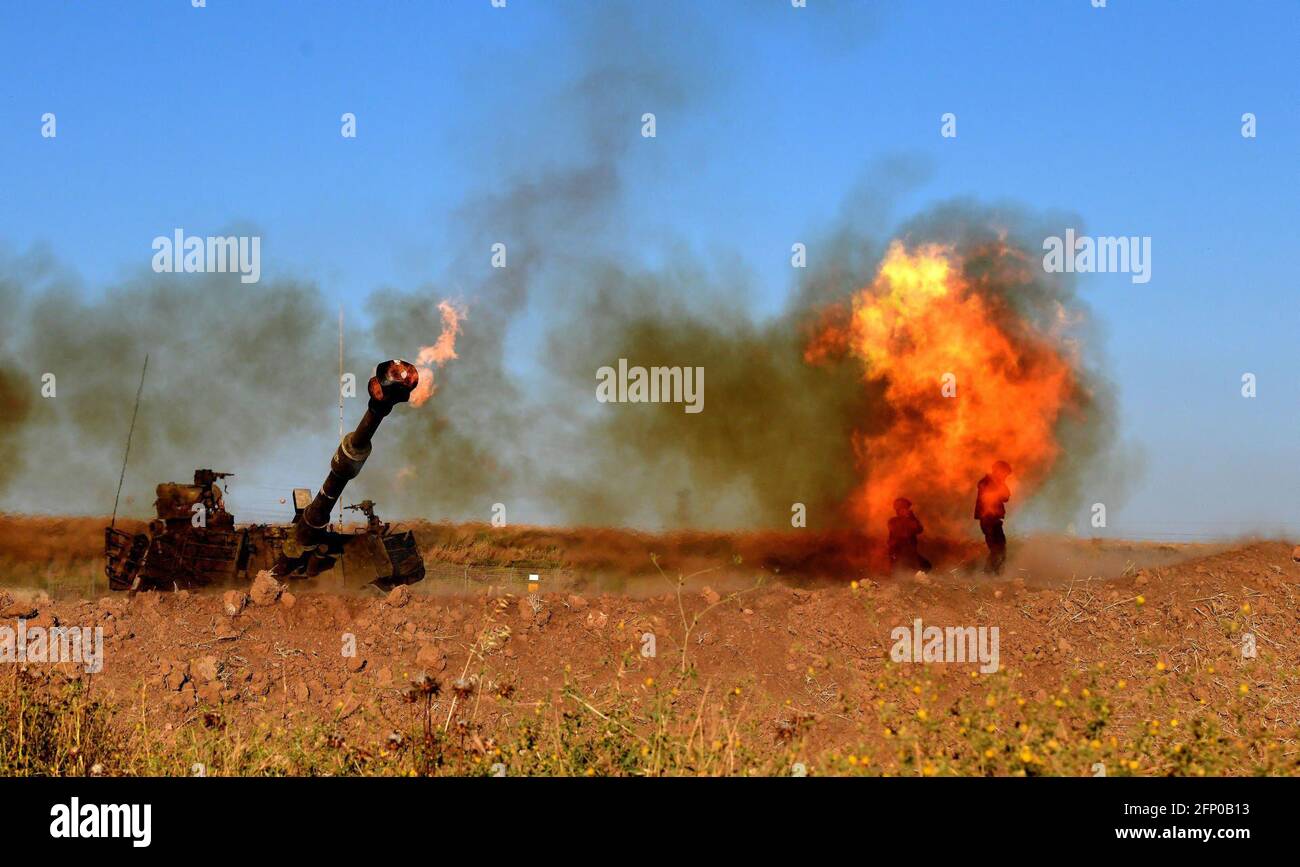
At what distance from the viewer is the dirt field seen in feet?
33.2

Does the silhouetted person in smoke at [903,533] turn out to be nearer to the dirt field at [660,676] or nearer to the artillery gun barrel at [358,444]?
the dirt field at [660,676]

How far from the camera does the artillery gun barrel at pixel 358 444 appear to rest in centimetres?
1700

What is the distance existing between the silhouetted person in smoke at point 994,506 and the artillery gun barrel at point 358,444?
1056 cm

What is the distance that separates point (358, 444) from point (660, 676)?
21.7 ft

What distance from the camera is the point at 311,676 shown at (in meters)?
15.7

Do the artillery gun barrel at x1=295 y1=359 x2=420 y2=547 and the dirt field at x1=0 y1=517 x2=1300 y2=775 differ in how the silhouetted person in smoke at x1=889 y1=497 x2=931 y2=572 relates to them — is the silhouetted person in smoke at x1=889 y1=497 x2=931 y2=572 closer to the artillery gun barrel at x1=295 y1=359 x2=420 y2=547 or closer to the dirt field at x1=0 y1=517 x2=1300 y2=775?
the dirt field at x1=0 y1=517 x2=1300 y2=775

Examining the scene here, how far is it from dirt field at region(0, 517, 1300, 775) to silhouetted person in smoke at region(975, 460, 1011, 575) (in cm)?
100

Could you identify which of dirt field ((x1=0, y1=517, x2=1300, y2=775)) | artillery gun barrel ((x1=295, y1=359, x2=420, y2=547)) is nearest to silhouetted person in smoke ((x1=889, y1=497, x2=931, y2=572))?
dirt field ((x1=0, y1=517, x2=1300, y2=775))

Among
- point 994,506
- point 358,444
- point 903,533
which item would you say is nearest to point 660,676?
point 358,444

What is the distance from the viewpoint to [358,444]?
18672 mm

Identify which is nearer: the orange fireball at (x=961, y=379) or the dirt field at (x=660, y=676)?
the dirt field at (x=660, y=676)

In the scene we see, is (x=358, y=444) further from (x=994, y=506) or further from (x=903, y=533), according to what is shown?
(x=994, y=506)

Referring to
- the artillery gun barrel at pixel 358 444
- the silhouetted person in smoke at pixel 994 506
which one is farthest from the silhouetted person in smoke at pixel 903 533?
the artillery gun barrel at pixel 358 444
